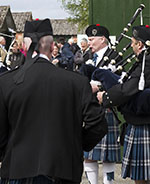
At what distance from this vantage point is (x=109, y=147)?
4684 mm

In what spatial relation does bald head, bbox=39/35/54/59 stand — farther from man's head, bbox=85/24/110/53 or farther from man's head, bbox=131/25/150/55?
man's head, bbox=85/24/110/53

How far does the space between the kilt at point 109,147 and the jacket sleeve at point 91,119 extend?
1686 millimetres

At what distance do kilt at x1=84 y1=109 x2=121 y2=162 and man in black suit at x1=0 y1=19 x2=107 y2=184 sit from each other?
73.8 inches

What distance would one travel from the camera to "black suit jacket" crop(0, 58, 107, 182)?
2.66m

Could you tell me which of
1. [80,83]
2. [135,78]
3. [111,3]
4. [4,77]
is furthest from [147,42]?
[111,3]

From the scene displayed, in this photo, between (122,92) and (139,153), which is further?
(139,153)

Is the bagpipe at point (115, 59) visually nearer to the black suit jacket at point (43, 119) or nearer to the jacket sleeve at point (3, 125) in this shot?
the black suit jacket at point (43, 119)

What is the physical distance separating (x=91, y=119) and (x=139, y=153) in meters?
1.28

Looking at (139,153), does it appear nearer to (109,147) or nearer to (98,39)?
(109,147)

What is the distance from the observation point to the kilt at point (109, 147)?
15.3ft

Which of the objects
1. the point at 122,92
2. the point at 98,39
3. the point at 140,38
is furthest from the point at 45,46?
the point at 98,39

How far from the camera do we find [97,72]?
4.11m

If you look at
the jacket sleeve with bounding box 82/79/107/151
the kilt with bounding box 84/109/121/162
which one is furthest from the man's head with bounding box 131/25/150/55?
the jacket sleeve with bounding box 82/79/107/151

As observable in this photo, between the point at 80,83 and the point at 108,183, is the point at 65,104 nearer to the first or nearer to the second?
the point at 80,83
